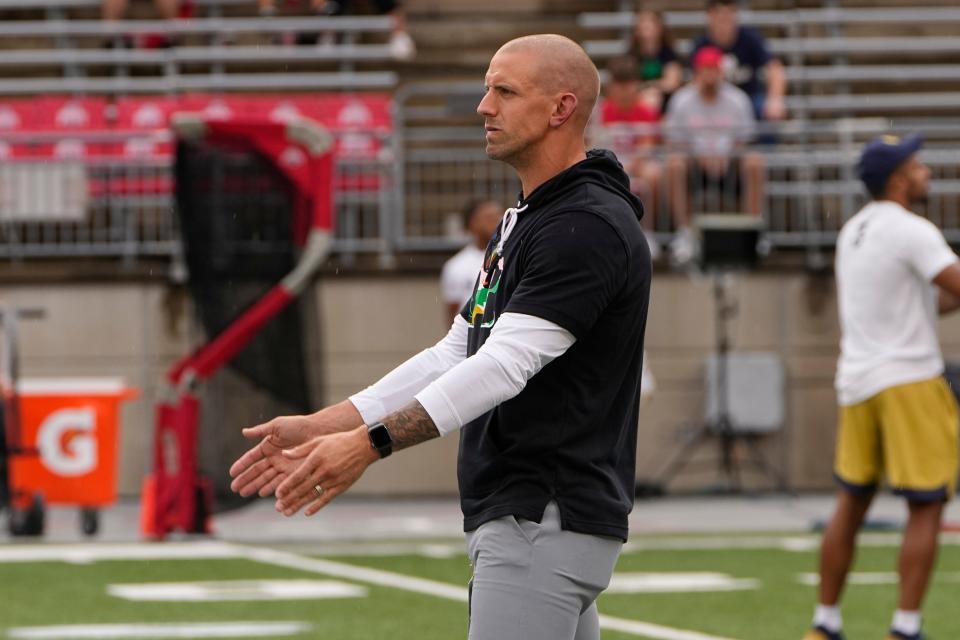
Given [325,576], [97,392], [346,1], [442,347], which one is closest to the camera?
[442,347]

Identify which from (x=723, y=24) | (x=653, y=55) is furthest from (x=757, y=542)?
(x=653, y=55)

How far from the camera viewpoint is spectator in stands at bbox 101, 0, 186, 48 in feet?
59.8

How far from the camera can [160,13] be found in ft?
61.6

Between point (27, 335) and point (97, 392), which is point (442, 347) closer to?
point (97, 392)

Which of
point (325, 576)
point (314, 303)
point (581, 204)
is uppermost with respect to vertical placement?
point (581, 204)

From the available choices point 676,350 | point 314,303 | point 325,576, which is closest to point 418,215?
point 676,350

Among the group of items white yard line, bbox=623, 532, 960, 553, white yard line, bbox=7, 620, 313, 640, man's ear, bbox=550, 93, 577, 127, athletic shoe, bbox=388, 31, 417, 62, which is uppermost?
athletic shoe, bbox=388, 31, 417, 62

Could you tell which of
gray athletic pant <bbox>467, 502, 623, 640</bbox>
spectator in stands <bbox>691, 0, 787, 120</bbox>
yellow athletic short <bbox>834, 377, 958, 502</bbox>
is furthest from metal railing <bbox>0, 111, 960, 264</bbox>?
gray athletic pant <bbox>467, 502, 623, 640</bbox>

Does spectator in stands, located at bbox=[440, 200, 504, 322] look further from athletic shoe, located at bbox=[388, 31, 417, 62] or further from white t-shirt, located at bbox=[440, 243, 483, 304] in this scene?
athletic shoe, located at bbox=[388, 31, 417, 62]

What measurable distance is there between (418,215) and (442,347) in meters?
11.7

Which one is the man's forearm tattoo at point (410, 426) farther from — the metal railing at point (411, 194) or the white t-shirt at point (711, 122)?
the white t-shirt at point (711, 122)

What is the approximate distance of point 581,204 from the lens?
4.34 m

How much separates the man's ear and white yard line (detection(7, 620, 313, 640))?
458 centimetres

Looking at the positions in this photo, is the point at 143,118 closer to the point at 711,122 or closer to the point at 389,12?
the point at 389,12
